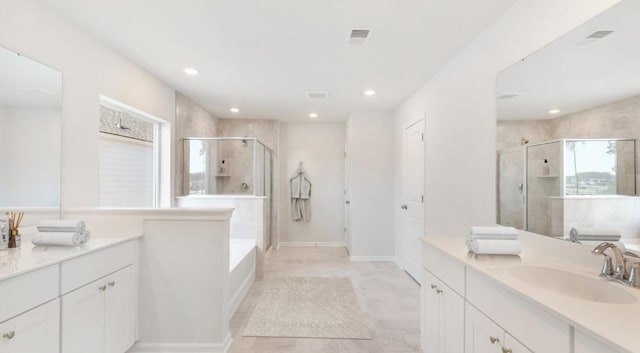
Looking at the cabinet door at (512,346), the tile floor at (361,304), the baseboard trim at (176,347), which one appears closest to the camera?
the cabinet door at (512,346)

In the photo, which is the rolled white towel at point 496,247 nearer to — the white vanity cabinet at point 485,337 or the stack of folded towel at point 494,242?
the stack of folded towel at point 494,242

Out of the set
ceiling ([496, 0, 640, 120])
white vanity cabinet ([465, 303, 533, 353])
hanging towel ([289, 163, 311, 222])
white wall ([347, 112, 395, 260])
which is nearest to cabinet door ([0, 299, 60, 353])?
white vanity cabinet ([465, 303, 533, 353])

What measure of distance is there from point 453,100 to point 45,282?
3.06 m

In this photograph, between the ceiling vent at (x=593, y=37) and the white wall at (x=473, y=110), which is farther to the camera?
the white wall at (x=473, y=110)

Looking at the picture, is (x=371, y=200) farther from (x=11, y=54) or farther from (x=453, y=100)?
(x=11, y=54)

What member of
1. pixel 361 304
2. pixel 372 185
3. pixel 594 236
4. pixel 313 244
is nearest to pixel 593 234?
pixel 594 236

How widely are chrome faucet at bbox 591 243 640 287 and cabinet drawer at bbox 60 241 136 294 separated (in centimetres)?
242

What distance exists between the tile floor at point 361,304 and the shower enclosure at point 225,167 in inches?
50.1

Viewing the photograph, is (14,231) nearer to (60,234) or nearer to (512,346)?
(60,234)

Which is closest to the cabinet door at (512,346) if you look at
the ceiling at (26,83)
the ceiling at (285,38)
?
the ceiling at (285,38)

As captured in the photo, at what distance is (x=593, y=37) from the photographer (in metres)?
1.37

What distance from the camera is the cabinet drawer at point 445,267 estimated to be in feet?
5.10

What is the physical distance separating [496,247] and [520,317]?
21.7 inches

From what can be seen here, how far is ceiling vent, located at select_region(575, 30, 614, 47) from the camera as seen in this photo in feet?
4.28
